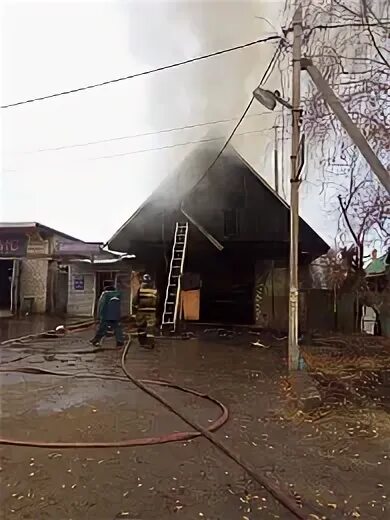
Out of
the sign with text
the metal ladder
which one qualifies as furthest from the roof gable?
the sign with text

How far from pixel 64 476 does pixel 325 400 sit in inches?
137

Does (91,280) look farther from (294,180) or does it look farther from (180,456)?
(180,456)

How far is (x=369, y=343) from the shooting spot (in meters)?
12.2

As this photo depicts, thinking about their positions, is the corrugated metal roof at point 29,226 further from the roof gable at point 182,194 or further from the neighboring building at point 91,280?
the roof gable at point 182,194

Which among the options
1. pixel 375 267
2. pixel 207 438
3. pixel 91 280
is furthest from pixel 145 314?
pixel 91 280

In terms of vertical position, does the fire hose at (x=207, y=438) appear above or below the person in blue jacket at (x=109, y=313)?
below

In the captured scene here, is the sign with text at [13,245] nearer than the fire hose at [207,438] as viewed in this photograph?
No

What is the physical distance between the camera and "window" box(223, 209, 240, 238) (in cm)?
1656

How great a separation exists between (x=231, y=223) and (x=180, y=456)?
1284cm

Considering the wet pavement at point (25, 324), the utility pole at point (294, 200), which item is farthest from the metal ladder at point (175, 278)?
the utility pole at point (294, 200)

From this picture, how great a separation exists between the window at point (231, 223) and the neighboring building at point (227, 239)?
31 millimetres

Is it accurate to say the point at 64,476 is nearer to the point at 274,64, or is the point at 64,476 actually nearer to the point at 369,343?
the point at 274,64

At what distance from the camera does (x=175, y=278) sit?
15867 mm

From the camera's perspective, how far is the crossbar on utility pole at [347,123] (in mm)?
6672
